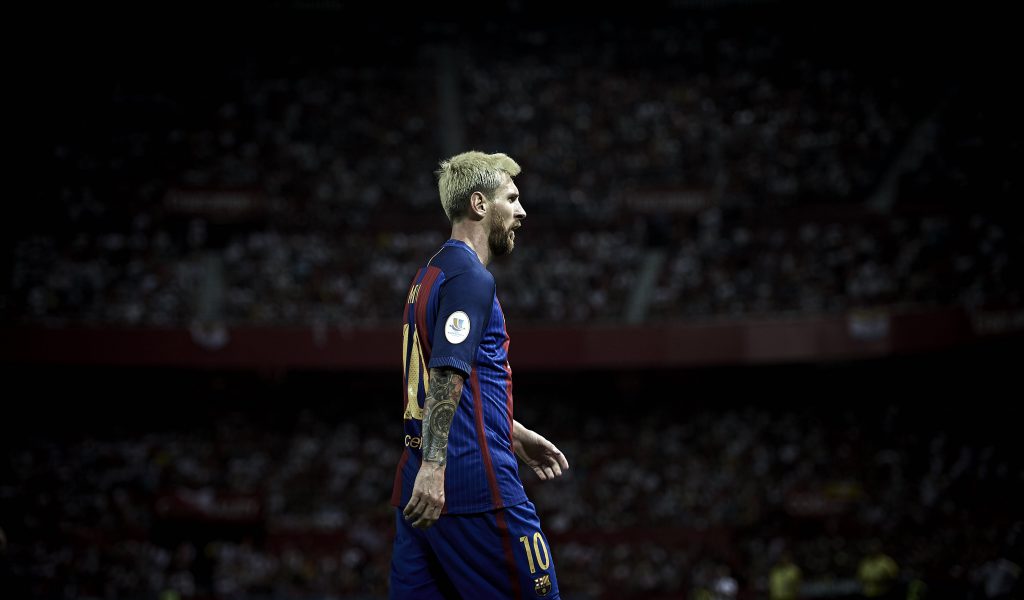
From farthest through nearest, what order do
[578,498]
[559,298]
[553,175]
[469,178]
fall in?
[553,175], [559,298], [578,498], [469,178]

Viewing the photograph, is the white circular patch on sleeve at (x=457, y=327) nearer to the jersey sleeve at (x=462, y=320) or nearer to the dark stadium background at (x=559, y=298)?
the jersey sleeve at (x=462, y=320)

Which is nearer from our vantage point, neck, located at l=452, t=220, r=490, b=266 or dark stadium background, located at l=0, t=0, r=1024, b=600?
neck, located at l=452, t=220, r=490, b=266

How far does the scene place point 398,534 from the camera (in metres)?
3.80

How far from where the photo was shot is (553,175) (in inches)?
1033

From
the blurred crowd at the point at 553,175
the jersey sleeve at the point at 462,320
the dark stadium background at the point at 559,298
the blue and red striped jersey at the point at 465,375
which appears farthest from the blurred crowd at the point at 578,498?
the jersey sleeve at the point at 462,320

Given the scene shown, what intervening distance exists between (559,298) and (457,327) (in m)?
19.1

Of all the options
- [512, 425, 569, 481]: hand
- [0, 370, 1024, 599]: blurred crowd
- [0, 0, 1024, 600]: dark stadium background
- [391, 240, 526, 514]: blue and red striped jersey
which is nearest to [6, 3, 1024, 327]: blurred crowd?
[0, 0, 1024, 600]: dark stadium background

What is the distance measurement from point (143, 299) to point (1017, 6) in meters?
23.4

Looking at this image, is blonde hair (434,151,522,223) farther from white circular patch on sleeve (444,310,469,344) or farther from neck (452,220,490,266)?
white circular patch on sleeve (444,310,469,344)

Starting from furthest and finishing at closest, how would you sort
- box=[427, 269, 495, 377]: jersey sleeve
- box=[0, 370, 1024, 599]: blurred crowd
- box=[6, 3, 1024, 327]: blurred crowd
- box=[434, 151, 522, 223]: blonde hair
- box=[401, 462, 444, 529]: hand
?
1. box=[6, 3, 1024, 327]: blurred crowd
2. box=[0, 370, 1024, 599]: blurred crowd
3. box=[434, 151, 522, 223]: blonde hair
4. box=[427, 269, 495, 377]: jersey sleeve
5. box=[401, 462, 444, 529]: hand

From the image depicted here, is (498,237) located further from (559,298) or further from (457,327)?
(559,298)

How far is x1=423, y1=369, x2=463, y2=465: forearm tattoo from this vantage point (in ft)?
11.6

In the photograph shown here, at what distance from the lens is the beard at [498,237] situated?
13.0ft

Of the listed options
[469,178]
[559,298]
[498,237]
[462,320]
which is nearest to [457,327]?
[462,320]
